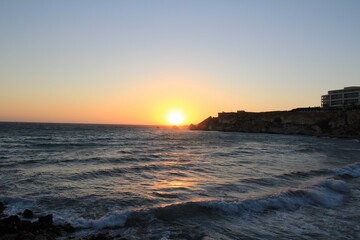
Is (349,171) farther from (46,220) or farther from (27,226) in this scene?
(27,226)

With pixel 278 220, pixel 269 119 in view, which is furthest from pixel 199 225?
pixel 269 119

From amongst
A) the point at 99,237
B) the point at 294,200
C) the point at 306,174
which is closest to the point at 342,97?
the point at 306,174

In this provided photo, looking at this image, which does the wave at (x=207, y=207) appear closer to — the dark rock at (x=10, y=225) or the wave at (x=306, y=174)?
the dark rock at (x=10, y=225)

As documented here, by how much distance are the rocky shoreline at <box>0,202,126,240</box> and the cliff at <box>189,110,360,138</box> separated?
7474cm

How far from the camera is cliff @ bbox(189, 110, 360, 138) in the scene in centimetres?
7144

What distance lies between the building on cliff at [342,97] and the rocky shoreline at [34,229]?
4499 inches

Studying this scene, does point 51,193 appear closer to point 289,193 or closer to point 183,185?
point 183,185

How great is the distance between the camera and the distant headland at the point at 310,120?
72625mm

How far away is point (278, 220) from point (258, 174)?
27.8 feet

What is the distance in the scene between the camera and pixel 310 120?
82.8 m

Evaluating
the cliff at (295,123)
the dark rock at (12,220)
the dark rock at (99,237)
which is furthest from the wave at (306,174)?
the cliff at (295,123)

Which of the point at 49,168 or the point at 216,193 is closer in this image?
the point at 216,193

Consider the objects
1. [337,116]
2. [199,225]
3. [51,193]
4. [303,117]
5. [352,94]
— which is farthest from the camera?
[352,94]

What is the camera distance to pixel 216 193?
12.3m
